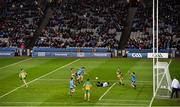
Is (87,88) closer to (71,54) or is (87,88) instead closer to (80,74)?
(80,74)

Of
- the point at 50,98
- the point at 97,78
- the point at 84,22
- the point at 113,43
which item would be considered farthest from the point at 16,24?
the point at 50,98

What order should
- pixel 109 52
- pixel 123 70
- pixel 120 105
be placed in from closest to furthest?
1. pixel 120 105
2. pixel 123 70
3. pixel 109 52

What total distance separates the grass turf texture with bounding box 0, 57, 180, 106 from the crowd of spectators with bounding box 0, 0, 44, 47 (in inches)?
283

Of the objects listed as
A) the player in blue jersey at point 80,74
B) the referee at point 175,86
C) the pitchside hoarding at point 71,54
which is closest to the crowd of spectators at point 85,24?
the pitchside hoarding at point 71,54

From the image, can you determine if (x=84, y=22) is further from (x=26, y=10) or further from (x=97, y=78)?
(x=97, y=78)

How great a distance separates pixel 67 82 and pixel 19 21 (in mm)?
33940

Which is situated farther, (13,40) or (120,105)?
(13,40)

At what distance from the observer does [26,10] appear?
3241 inches

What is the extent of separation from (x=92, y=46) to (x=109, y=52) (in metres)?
3.86

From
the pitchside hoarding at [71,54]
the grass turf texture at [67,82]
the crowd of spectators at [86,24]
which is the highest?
the crowd of spectators at [86,24]

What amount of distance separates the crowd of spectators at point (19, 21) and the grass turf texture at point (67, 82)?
7195 mm

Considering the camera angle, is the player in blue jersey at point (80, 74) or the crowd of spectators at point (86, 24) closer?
the player in blue jersey at point (80, 74)

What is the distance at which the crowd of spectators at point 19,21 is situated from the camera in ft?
243

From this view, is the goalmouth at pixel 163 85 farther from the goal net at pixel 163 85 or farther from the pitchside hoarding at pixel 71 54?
the pitchside hoarding at pixel 71 54
